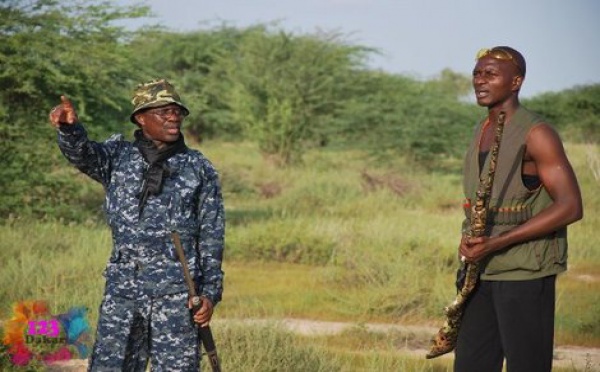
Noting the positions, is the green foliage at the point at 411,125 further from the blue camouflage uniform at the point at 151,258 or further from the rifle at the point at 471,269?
the blue camouflage uniform at the point at 151,258

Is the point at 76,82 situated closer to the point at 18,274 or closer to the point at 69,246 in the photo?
the point at 69,246

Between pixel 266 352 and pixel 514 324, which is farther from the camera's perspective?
pixel 266 352

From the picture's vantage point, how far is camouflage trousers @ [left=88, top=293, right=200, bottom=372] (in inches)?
157

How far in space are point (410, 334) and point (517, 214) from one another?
440 cm

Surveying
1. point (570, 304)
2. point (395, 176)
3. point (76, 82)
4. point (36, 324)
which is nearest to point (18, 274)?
point (36, 324)

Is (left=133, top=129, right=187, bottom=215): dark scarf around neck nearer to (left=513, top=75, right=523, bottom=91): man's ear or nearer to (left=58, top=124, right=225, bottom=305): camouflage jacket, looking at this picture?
(left=58, top=124, right=225, bottom=305): camouflage jacket

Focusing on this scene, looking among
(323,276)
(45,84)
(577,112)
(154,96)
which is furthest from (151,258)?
(577,112)

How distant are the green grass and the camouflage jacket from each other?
6.07 feet

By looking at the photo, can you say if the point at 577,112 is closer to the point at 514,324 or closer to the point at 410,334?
the point at 410,334

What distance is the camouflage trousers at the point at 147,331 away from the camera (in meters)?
3.98

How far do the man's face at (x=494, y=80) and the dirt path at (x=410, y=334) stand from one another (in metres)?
3.00

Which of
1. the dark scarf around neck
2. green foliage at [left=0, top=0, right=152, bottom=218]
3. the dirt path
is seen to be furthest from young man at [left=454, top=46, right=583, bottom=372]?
green foliage at [left=0, top=0, right=152, bottom=218]

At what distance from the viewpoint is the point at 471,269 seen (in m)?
3.98

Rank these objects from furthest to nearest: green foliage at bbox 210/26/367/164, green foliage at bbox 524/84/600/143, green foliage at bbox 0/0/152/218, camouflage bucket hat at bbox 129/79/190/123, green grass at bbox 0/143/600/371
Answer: green foliage at bbox 524/84/600/143, green foliage at bbox 210/26/367/164, green foliage at bbox 0/0/152/218, green grass at bbox 0/143/600/371, camouflage bucket hat at bbox 129/79/190/123
